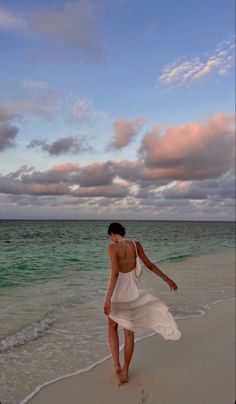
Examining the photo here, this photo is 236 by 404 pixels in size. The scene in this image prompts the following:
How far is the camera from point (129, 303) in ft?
17.1

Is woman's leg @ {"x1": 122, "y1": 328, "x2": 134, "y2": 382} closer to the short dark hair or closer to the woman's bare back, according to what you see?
the woman's bare back

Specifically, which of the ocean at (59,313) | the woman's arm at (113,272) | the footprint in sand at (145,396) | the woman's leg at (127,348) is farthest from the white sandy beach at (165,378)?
the woman's arm at (113,272)

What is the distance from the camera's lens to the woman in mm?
5109

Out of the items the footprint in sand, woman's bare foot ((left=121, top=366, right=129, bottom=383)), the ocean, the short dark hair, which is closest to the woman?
the short dark hair

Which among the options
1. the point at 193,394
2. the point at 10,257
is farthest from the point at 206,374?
the point at 10,257

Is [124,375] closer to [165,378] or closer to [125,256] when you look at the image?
[165,378]

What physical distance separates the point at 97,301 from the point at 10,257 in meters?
15.5

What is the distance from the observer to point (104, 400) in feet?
16.2

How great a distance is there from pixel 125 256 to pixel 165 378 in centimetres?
198

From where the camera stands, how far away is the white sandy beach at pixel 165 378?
→ 5.04 m

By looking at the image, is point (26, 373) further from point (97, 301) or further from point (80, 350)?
point (97, 301)

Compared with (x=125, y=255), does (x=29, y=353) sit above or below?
below

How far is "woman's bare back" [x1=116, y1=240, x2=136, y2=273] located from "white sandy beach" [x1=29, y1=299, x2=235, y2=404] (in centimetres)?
161

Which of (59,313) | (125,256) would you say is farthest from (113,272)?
(59,313)
